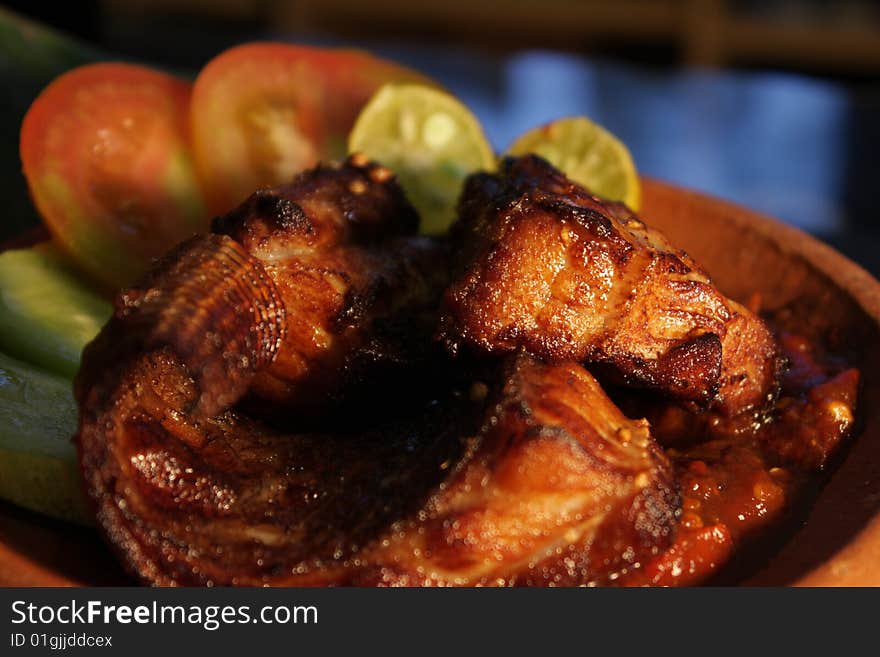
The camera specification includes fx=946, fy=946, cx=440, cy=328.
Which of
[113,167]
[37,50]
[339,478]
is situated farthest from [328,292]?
[37,50]

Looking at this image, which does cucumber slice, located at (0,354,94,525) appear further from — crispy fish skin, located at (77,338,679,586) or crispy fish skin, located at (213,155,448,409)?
crispy fish skin, located at (213,155,448,409)

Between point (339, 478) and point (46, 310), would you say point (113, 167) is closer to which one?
point (46, 310)

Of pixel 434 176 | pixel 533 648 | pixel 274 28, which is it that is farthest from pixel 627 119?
pixel 533 648

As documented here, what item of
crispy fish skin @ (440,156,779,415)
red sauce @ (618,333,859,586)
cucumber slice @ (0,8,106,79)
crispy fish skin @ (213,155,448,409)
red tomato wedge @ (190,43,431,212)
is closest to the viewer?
red sauce @ (618,333,859,586)

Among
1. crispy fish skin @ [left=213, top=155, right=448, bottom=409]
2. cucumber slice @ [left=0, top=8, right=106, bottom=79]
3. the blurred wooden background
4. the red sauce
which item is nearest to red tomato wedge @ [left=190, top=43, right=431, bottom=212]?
crispy fish skin @ [left=213, top=155, right=448, bottom=409]

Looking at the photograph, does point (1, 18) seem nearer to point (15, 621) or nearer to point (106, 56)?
point (106, 56)

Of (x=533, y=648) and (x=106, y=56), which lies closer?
(x=533, y=648)
